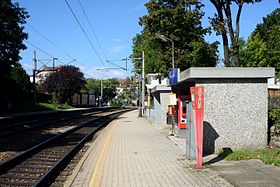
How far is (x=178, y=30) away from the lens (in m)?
36.5

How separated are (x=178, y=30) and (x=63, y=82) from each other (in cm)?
4213

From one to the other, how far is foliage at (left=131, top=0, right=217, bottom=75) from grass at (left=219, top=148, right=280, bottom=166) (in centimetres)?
2377

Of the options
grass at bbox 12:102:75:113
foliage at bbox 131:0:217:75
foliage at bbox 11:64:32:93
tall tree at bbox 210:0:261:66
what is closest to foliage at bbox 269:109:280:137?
tall tree at bbox 210:0:261:66

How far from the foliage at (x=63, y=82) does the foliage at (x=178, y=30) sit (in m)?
38.4

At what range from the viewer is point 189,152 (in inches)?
475

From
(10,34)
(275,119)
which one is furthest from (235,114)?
(10,34)

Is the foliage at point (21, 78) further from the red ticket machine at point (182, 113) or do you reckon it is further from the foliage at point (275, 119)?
the foliage at point (275, 119)

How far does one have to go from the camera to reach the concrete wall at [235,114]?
503 inches

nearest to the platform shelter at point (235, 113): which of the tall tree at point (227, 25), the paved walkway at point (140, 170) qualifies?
the paved walkway at point (140, 170)

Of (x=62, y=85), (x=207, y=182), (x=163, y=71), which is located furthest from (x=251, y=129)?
(x=62, y=85)

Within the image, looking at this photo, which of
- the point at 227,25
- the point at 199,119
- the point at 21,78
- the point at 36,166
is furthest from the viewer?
the point at 21,78

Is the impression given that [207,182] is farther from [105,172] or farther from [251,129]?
[251,129]

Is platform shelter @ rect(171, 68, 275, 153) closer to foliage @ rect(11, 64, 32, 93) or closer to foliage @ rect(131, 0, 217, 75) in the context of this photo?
foliage @ rect(131, 0, 217, 75)

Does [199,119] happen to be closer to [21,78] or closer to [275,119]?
[275,119]
